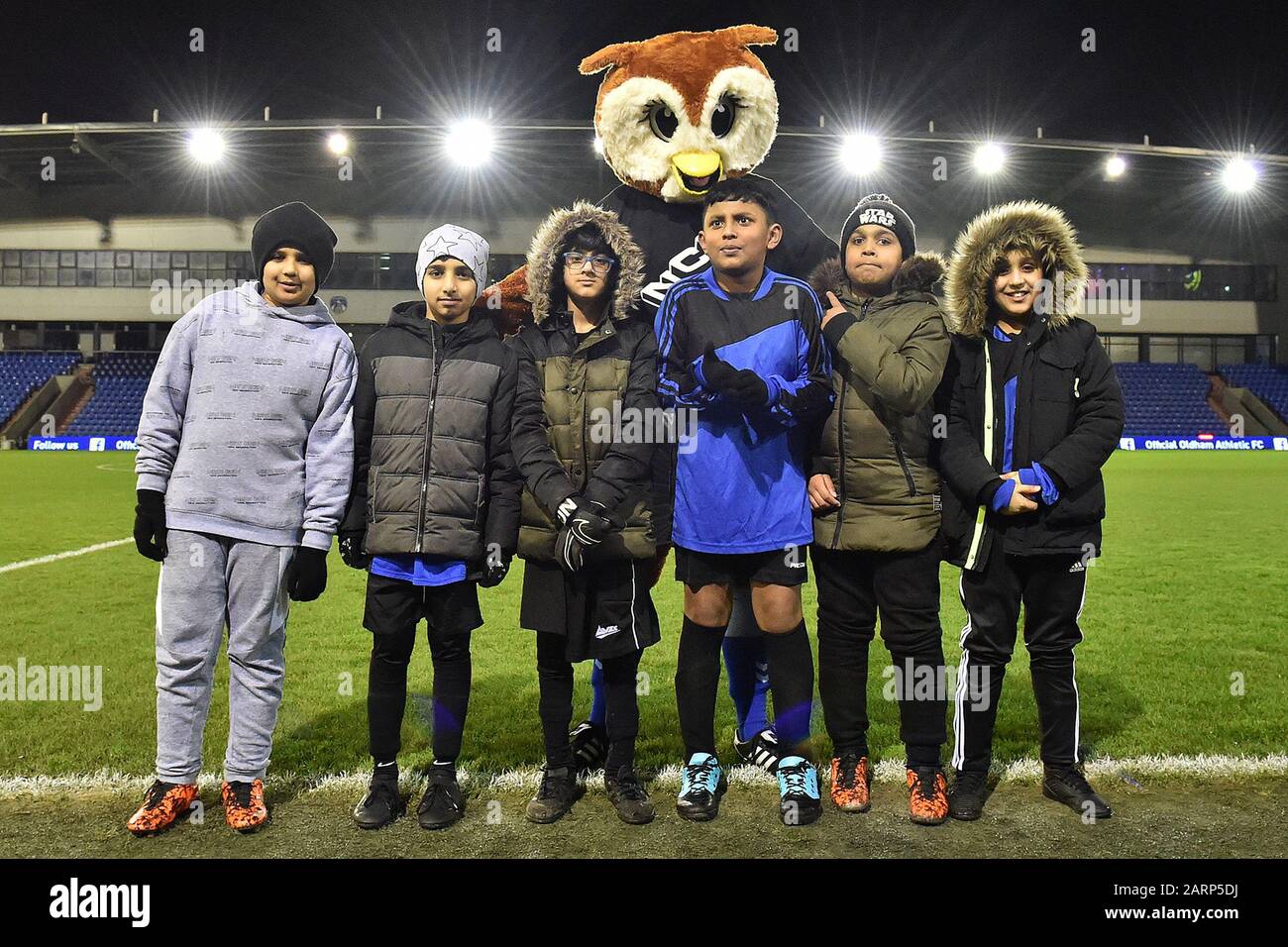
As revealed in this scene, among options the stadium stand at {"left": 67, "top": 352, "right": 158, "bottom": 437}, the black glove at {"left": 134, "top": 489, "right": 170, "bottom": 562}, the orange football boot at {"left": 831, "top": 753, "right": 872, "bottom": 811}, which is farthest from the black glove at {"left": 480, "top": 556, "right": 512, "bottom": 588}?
the stadium stand at {"left": 67, "top": 352, "right": 158, "bottom": 437}

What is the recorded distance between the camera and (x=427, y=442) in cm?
299

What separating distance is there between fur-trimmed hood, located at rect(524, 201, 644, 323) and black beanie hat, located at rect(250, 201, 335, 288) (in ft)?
2.28

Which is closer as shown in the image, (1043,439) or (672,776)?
(1043,439)

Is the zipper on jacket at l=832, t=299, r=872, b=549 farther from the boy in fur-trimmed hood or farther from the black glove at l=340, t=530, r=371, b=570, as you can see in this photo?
the black glove at l=340, t=530, r=371, b=570

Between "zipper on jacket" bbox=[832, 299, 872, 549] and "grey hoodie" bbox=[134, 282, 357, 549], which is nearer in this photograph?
"grey hoodie" bbox=[134, 282, 357, 549]

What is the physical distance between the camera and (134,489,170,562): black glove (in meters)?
2.88

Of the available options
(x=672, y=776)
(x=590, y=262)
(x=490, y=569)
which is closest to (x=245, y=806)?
(x=490, y=569)

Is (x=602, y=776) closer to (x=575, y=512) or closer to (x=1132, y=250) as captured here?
(x=575, y=512)

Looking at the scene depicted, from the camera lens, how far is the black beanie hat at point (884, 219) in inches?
123

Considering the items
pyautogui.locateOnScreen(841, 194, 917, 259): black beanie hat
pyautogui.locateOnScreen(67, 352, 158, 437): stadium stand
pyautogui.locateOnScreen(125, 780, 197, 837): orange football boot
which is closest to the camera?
pyautogui.locateOnScreen(125, 780, 197, 837): orange football boot

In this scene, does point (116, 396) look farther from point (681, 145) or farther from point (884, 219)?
point (884, 219)

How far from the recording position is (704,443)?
306 cm

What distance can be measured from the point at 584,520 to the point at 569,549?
0.12 metres
